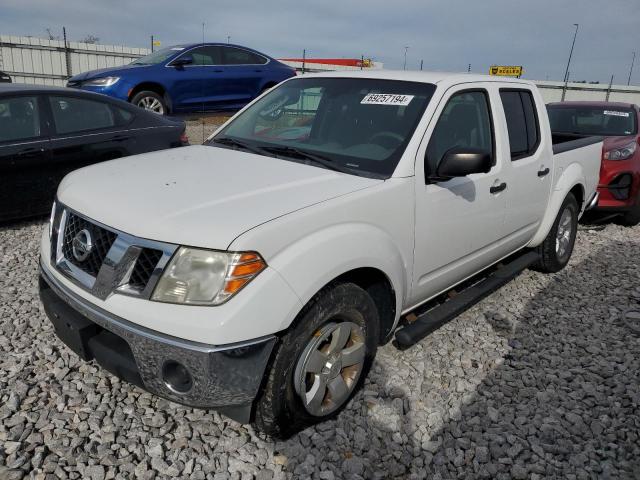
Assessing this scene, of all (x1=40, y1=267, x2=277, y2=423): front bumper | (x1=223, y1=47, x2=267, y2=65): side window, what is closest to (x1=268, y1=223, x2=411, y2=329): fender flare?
(x1=40, y1=267, x2=277, y2=423): front bumper

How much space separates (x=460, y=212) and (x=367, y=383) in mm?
1192

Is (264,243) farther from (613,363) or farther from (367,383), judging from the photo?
(613,363)

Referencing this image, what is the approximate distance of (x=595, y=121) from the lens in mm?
7633

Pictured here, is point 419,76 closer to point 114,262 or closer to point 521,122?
point 521,122

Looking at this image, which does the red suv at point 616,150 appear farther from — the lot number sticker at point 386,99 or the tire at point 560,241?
the lot number sticker at point 386,99

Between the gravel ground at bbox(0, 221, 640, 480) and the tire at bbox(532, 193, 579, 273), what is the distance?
108cm

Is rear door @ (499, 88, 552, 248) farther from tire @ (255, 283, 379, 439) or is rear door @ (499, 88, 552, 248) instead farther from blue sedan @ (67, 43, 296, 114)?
blue sedan @ (67, 43, 296, 114)

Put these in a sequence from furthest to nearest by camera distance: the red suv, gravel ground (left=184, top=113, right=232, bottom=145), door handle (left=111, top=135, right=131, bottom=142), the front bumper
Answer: gravel ground (left=184, top=113, right=232, bottom=145) → the red suv → door handle (left=111, top=135, right=131, bottom=142) → the front bumper

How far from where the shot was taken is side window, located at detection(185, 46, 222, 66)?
10297 millimetres

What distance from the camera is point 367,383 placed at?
121 inches

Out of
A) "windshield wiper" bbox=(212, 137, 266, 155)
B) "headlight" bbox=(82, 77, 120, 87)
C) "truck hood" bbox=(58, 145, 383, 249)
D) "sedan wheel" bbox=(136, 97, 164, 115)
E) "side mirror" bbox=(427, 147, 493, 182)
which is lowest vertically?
"sedan wheel" bbox=(136, 97, 164, 115)

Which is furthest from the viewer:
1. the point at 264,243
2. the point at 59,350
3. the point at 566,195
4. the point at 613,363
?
the point at 566,195

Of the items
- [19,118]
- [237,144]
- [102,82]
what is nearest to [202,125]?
[102,82]

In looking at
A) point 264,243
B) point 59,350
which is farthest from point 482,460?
point 59,350
